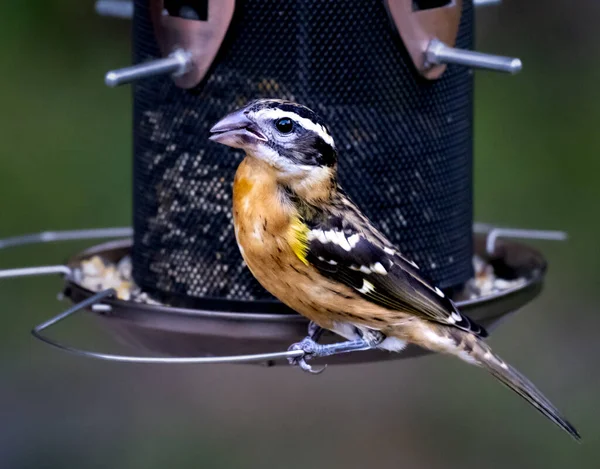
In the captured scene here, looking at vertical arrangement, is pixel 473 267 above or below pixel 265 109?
below

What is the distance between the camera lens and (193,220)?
578 centimetres

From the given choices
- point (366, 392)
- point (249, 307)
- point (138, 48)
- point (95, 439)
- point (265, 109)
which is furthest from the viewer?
point (366, 392)

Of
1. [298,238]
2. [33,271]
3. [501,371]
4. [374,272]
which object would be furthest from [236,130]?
[501,371]

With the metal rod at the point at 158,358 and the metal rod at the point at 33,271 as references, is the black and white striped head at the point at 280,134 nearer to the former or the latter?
the metal rod at the point at 158,358

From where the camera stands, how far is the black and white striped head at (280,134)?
4926 mm

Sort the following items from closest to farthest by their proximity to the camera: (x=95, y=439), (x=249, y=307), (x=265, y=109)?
(x=265, y=109), (x=249, y=307), (x=95, y=439)

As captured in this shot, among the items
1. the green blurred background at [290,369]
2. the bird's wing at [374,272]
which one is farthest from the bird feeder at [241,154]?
the green blurred background at [290,369]

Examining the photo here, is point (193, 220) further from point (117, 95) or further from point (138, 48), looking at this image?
point (117, 95)

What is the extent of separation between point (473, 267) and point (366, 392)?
3927 mm

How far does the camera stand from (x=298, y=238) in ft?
16.8

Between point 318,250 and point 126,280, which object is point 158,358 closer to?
point 318,250

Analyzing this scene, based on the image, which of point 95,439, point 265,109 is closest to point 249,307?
point 265,109

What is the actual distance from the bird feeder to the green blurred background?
3.34 meters

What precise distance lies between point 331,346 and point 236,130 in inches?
37.1
